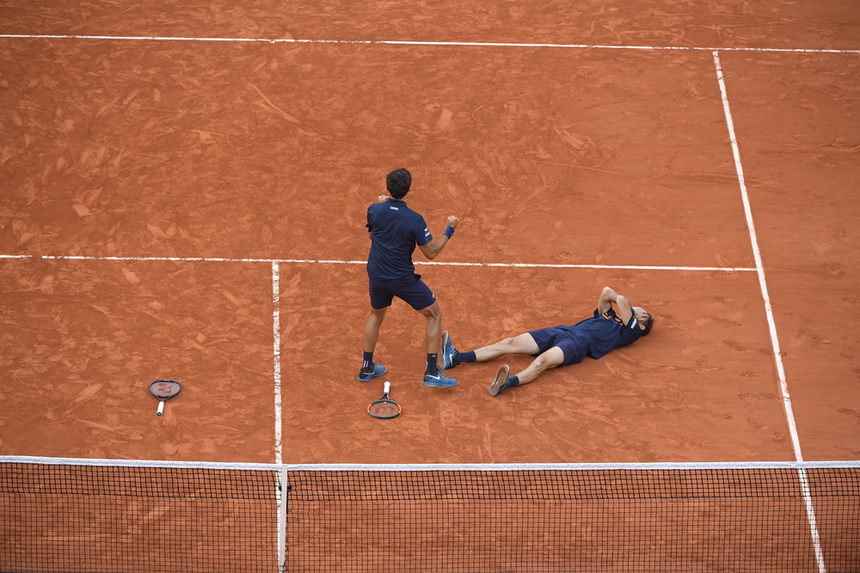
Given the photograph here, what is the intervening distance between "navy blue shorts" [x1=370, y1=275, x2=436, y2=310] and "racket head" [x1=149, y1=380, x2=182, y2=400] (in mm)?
1996

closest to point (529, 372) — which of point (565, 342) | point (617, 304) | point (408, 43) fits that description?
point (565, 342)

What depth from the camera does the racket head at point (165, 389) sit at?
32.3 ft

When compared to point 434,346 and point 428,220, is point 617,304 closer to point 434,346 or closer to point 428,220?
point 434,346

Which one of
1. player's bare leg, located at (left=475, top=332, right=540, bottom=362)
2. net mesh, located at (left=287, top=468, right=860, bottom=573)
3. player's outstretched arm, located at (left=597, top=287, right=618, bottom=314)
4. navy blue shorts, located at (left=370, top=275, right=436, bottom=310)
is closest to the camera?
net mesh, located at (left=287, top=468, right=860, bottom=573)

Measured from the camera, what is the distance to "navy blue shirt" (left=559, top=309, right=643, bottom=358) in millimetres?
10547

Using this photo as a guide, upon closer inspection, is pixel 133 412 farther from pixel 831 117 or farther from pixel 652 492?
pixel 831 117

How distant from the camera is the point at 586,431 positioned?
32.2 feet

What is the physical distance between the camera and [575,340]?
10453 millimetres

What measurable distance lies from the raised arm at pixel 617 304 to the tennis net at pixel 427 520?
1.75 meters

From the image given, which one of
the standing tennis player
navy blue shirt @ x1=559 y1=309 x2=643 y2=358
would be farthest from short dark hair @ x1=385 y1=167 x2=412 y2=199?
navy blue shirt @ x1=559 y1=309 x2=643 y2=358

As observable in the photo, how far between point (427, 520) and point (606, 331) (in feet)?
9.44

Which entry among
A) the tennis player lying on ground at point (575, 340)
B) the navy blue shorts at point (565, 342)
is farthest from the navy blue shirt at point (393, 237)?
the navy blue shorts at point (565, 342)

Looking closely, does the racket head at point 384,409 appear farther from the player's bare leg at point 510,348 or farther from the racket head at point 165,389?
the racket head at point 165,389

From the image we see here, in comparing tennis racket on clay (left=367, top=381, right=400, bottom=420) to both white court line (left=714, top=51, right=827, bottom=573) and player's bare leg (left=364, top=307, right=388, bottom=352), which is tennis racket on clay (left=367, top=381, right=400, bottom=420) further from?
white court line (left=714, top=51, right=827, bottom=573)
